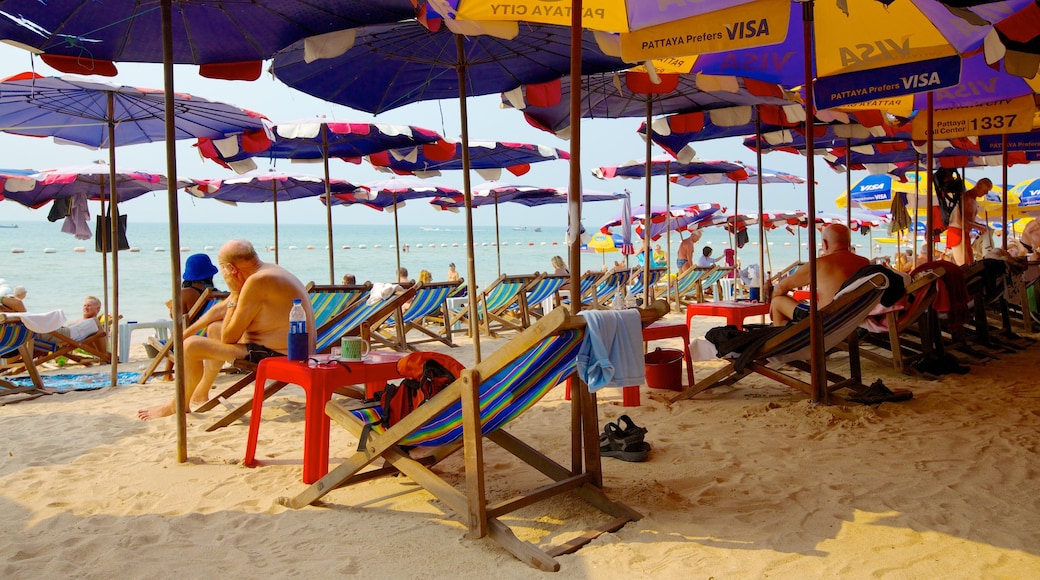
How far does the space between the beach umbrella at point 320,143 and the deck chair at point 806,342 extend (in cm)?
372

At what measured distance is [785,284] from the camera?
573cm

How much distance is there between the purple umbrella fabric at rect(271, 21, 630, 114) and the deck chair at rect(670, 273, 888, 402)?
6.83 ft

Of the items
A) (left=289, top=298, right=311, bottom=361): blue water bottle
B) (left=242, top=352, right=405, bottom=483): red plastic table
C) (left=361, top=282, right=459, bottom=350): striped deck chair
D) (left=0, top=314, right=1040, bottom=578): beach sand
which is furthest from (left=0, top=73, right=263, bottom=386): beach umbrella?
(left=361, top=282, right=459, bottom=350): striped deck chair

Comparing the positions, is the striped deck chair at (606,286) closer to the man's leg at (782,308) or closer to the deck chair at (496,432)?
the man's leg at (782,308)

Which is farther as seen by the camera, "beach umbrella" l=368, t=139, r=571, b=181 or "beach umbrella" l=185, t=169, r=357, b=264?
"beach umbrella" l=185, t=169, r=357, b=264

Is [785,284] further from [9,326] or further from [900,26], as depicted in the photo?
[9,326]

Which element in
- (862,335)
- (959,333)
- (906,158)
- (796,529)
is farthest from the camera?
(906,158)

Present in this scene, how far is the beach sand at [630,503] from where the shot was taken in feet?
7.85

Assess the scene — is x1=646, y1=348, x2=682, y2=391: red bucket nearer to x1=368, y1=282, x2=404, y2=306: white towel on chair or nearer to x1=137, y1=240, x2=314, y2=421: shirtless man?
x1=368, y1=282, x2=404, y2=306: white towel on chair

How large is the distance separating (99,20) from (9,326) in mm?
3228

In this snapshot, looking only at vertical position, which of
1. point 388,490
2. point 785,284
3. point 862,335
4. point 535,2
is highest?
point 535,2

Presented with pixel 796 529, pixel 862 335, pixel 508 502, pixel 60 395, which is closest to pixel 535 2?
pixel 508 502

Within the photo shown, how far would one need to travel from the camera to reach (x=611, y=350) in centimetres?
245

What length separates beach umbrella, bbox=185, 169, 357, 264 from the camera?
33.3 ft
